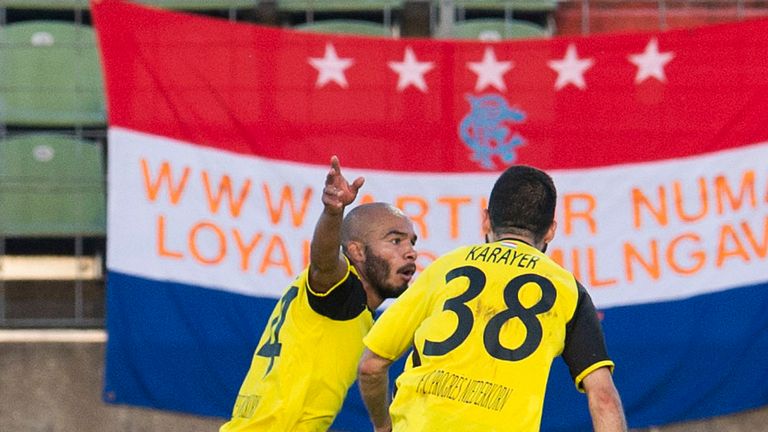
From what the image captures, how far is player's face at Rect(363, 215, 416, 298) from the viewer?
177 inches

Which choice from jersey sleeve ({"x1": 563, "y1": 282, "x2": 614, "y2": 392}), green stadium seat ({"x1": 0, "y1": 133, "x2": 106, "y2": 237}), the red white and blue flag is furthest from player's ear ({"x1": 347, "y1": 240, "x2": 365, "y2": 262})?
green stadium seat ({"x1": 0, "y1": 133, "x2": 106, "y2": 237})

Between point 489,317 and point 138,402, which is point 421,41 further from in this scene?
point 489,317

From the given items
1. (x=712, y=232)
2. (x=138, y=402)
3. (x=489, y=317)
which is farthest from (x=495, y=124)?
(x=489, y=317)

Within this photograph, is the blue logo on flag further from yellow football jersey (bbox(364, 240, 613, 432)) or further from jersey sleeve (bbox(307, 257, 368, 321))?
yellow football jersey (bbox(364, 240, 613, 432))

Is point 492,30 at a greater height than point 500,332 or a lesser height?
greater


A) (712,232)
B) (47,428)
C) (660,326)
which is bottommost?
(47,428)

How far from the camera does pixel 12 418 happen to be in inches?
273

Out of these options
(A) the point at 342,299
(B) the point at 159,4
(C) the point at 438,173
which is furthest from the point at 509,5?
(A) the point at 342,299

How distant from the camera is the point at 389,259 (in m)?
4.50

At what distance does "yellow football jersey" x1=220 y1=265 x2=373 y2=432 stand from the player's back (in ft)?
2.21

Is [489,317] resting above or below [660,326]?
above

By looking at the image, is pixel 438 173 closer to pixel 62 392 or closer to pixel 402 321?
pixel 62 392

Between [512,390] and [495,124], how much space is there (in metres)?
3.48

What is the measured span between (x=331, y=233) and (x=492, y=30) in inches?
152
